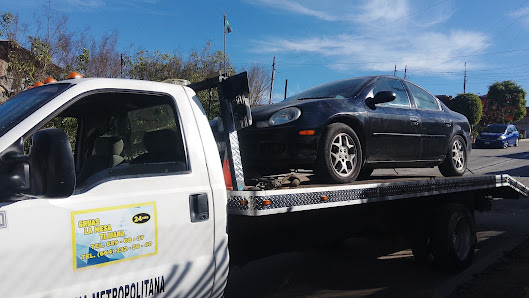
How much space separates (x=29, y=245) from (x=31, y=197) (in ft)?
0.75

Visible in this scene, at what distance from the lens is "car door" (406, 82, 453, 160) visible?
584cm

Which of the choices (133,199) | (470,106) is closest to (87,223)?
(133,199)

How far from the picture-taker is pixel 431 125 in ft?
19.5

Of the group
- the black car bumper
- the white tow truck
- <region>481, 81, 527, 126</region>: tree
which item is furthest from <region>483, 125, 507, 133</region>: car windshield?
the black car bumper

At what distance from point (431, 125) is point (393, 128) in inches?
36.2

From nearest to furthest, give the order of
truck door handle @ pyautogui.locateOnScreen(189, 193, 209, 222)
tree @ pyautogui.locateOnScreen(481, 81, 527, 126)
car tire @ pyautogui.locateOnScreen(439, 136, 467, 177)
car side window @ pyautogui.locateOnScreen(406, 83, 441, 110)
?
1. truck door handle @ pyautogui.locateOnScreen(189, 193, 209, 222)
2. car side window @ pyautogui.locateOnScreen(406, 83, 441, 110)
3. car tire @ pyautogui.locateOnScreen(439, 136, 467, 177)
4. tree @ pyautogui.locateOnScreen(481, 81, 527, 126)

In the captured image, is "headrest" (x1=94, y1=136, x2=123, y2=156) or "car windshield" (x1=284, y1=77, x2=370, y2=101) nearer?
"headrest" (x1=94, y1=136, x2=123, y2=156)

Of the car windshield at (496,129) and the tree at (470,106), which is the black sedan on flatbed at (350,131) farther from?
the tree at (470,106)

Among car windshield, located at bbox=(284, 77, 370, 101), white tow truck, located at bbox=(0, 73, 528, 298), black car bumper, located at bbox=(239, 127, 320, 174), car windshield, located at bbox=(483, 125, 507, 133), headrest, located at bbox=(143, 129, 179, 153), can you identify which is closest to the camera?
white tow truck, located at bbox=(0, 73, 528, 298)

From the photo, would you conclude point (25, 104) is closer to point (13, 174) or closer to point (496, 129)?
point (13, 174)

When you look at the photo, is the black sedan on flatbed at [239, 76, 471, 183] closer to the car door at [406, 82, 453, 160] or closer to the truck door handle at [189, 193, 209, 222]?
the car door at [406, 82, 453, 160]

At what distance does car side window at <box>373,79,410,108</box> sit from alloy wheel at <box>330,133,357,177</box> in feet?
3.27

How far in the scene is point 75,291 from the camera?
229 centimetres

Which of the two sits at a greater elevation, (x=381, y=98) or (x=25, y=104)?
(x=381, y=98)
